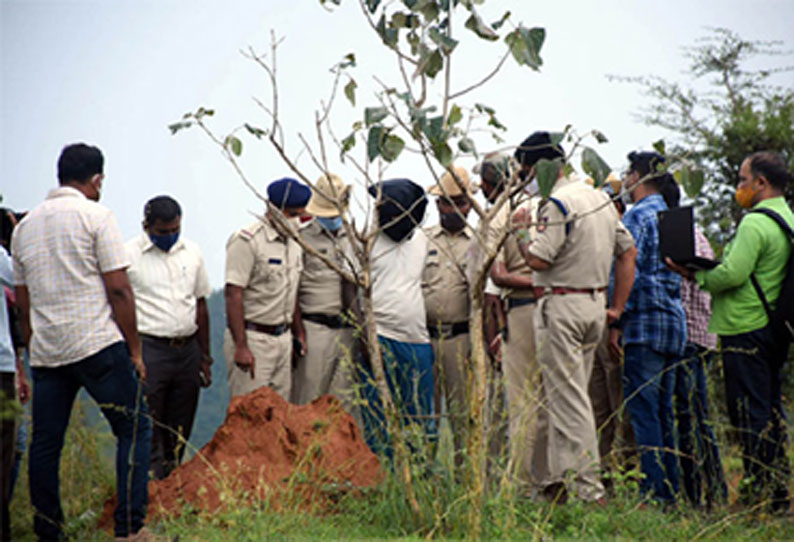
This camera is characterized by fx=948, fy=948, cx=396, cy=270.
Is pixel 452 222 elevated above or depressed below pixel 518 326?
above

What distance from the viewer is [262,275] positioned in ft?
21.6

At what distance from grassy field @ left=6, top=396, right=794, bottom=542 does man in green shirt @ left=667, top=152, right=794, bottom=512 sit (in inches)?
13.8

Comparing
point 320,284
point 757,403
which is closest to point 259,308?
point 320,284

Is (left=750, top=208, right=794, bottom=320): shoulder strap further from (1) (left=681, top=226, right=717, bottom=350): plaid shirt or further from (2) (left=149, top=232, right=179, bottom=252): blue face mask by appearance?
(2) (left=149, top=232, right=179, bottom=252): blue face mask

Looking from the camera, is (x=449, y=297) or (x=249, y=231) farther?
(x=449, y=297)

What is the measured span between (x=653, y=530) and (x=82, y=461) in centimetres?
371

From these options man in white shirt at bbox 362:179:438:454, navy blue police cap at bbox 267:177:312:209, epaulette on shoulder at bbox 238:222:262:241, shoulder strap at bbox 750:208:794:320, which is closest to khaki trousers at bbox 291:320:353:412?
man in white shirt at bbox 362:179:438:454

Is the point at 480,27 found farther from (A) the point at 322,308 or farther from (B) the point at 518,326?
(A) the point at 322,308

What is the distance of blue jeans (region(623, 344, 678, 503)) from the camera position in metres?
5.74

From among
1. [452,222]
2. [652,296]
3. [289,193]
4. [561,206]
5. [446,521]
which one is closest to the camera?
[446,521]

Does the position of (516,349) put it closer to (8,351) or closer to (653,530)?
(653,530)

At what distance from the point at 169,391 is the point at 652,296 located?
3.33 meters

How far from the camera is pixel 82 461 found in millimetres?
6266

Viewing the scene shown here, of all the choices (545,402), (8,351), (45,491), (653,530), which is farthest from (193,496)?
(653,530)
